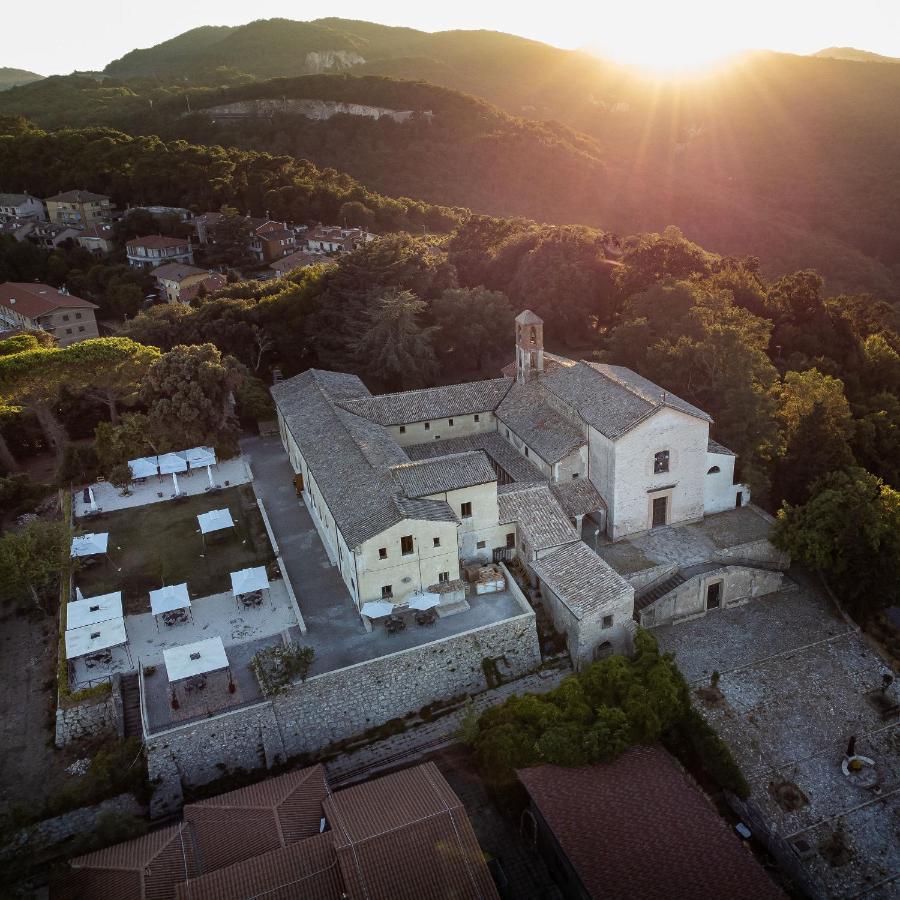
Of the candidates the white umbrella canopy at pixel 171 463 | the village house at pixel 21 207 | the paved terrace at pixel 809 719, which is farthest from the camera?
the village house at pixel 21 207

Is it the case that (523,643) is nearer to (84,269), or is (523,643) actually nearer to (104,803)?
(104,803)

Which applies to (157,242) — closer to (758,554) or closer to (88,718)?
(88,718)

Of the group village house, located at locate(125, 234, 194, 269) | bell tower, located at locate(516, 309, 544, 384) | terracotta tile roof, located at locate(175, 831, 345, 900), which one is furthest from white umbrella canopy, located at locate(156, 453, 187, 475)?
village house, located at locate(125, 234, 194, 269)

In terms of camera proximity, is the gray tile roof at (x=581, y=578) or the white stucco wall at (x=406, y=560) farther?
the gray tile roof at (x=581, y=578)

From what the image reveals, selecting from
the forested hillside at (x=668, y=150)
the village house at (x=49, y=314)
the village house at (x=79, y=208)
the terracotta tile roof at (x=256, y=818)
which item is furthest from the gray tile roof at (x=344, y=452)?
the forested hillside at (x=668, y=150)

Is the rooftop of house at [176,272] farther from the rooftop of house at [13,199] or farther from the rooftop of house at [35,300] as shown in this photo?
the rooftop of house at [13,199]

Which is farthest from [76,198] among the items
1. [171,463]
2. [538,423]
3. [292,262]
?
[538,423]

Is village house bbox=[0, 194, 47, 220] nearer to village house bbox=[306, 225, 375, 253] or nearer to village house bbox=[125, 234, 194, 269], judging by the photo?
village house bbox=[125, 234, 194, 269]
